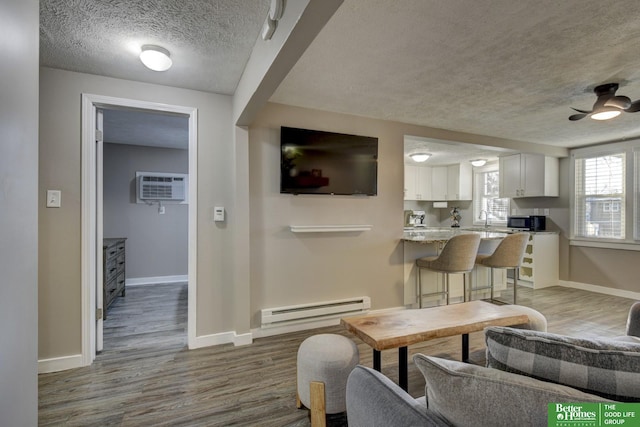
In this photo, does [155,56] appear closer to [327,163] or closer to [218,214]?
[218,214]

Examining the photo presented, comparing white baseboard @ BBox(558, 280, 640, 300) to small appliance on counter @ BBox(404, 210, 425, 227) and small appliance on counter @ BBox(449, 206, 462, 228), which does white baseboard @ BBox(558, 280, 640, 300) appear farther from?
small appliance on counter @ BBox(404, 210, 425, 227)

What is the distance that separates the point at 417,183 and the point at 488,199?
151 centimetres

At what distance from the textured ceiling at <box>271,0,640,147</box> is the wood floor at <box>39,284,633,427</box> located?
2324 mm

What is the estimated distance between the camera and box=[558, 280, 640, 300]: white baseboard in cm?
431

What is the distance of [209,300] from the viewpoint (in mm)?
2805

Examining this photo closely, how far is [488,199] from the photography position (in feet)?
21.3

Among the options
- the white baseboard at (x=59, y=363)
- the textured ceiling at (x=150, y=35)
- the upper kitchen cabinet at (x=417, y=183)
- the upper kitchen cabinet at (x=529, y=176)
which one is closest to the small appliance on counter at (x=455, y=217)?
the upper kitchen cabinet at (x=417, y=183)

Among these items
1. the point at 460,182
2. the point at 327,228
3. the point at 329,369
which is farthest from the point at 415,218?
the point at 329,369

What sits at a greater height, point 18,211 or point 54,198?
point 54,198

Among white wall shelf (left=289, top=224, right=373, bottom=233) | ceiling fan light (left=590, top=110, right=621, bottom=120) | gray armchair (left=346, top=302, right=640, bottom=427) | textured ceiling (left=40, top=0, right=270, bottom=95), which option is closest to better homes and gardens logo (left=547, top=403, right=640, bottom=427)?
gray armchair (left=346, top=302, right=640, bottom=427)

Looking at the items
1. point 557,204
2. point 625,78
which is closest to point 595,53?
point 625,78

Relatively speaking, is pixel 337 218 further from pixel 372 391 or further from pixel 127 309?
pixel 127 309

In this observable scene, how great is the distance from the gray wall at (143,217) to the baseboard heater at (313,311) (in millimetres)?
3136

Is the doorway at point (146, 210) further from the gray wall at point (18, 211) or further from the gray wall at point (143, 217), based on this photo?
the gray wall at point (18, 211)
